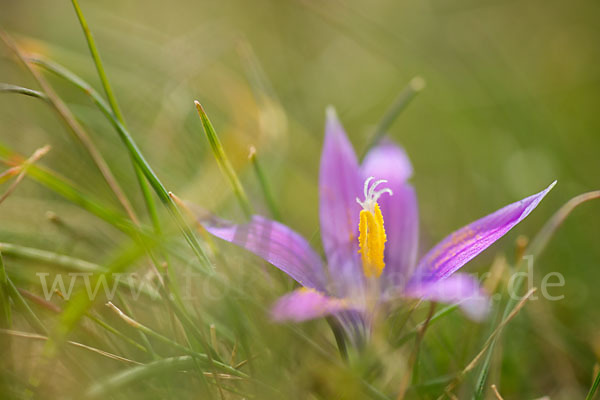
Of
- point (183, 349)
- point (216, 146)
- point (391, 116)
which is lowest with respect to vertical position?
point (183, 349)

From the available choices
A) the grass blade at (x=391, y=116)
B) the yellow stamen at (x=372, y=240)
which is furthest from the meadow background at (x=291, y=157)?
the grass blade at (x=391, y=116)

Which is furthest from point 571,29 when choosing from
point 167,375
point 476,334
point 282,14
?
point 167,375

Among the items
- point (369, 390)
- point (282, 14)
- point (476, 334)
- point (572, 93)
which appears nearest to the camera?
point (369, 390)

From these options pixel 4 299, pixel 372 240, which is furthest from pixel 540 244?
pixel 4 299

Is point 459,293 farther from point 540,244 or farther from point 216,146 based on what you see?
point 216,146

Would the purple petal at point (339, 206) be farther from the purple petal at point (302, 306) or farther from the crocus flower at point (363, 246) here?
the purple petal at point (302, 306)

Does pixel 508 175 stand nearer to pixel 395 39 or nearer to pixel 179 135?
pixel 395 39

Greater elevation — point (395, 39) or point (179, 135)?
point (395, 39)

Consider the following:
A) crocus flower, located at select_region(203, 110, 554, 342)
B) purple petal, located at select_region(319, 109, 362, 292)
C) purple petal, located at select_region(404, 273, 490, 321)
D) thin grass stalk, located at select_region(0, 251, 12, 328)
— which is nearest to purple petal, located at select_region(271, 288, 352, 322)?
crocus flower, located at select_region(203, 110, 554, 342)
